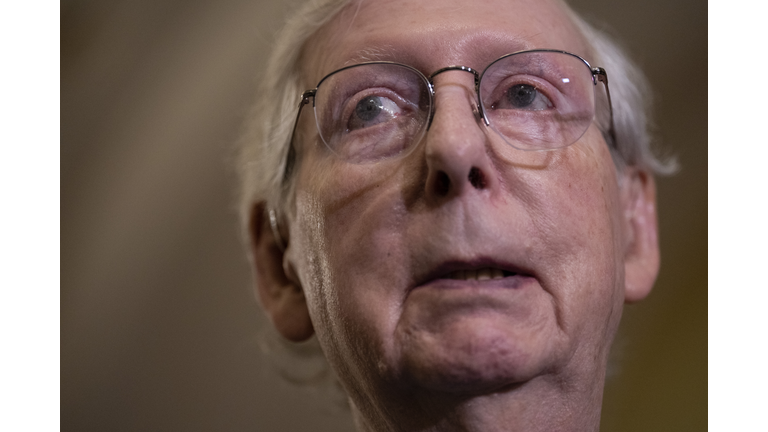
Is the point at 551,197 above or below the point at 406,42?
below

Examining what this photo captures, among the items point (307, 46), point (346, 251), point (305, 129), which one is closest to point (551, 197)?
point (346, 251)

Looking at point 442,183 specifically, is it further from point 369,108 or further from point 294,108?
point 294,108

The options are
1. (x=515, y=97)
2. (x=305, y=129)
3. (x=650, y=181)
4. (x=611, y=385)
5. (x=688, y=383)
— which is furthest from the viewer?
(x=611, y=385)

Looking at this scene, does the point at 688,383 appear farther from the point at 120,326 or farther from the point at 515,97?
the point at 120,326

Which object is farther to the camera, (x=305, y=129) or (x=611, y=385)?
(x=611, y=385)

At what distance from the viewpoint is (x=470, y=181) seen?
80 cm

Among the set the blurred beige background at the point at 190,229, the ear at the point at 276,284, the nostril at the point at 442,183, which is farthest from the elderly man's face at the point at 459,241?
the blurred beige background at the point at 190,229

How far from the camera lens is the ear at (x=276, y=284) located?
3.64ft

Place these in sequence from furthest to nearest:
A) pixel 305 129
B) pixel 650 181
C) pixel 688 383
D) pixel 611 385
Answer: pixel 611 385 < pixel 688 383 < pixel 650 181 < pixel 305 129

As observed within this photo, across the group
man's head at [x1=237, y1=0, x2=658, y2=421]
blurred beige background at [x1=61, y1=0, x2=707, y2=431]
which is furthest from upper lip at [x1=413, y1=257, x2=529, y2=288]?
blurred beige background at [x1=61, y1=0, x2=707, y2=431]

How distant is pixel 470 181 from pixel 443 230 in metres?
0.08

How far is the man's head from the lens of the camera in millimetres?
771

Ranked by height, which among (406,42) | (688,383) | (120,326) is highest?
(406,42)

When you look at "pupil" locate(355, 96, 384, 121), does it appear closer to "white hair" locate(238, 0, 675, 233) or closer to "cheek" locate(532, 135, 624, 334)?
"white hair" locate(238, 0, 675, 233)
